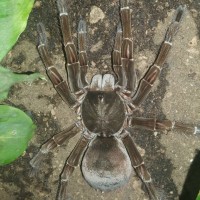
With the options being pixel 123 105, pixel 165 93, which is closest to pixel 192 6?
pixel 165 93

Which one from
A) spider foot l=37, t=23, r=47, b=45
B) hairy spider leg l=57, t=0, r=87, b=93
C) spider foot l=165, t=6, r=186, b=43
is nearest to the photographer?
spider foot l=165, t=6, r=186, b=43

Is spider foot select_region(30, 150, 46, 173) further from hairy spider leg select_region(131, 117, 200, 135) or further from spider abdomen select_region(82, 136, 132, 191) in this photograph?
hairy spider leg select_region(131, 117, 200, 135)

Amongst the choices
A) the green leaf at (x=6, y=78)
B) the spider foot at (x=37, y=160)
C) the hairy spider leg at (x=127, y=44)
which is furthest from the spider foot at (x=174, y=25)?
the spider foot at (x=37, y=160)

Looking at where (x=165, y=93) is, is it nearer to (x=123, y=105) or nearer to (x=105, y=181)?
(x=123, y=105)

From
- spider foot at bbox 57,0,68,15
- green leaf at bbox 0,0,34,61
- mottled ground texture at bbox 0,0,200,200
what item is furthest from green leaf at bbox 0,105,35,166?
spider foot at bbox 57,0,68,15

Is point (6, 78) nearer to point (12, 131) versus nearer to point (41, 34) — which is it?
point (12, 131)

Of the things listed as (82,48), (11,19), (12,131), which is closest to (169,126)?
(82,48)
